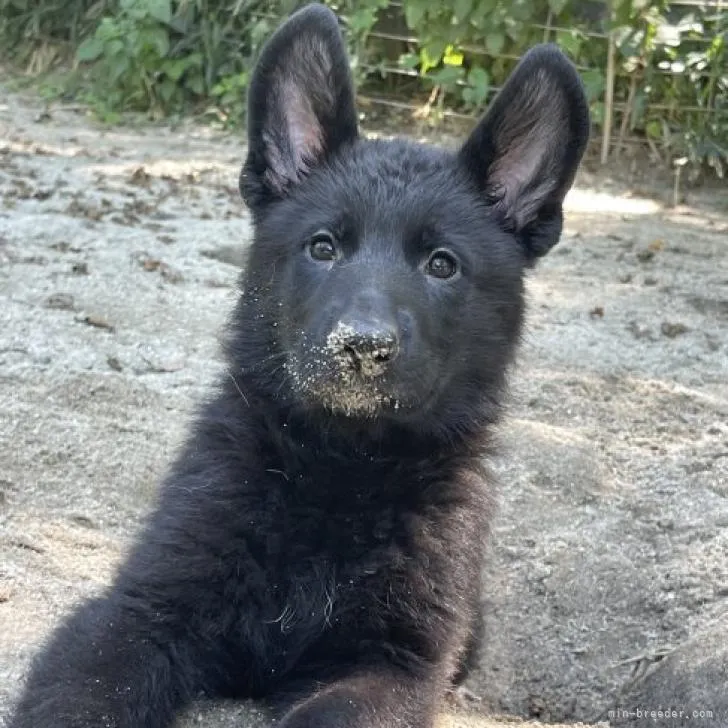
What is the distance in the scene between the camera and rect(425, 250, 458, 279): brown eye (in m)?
3.21

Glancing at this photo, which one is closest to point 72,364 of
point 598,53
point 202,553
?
point 202,553

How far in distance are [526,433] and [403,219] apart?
1.89 meters

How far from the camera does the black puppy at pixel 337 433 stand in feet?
9.19

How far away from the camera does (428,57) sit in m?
10.3

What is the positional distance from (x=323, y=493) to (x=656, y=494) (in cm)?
184

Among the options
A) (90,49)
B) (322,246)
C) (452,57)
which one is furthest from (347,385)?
(90,49)

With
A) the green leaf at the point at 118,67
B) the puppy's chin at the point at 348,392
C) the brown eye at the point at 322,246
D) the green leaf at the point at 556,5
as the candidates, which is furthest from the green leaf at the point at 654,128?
the puppy's chin at the point at 348,392

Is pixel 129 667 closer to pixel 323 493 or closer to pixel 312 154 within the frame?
pixel 323 493

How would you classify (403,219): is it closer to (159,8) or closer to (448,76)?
(448,76)

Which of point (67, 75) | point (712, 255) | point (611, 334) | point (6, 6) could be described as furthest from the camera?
point (6, 6)

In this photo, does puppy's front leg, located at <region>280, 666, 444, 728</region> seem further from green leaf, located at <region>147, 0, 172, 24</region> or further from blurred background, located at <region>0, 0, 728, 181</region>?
green leaf, located at <region>147, 0, 172, 24</region>

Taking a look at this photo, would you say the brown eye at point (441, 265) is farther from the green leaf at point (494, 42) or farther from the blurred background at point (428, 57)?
the green leaf at point (494, 42)

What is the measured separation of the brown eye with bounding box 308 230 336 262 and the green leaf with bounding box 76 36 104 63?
9380 millimetres

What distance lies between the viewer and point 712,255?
307 inches
